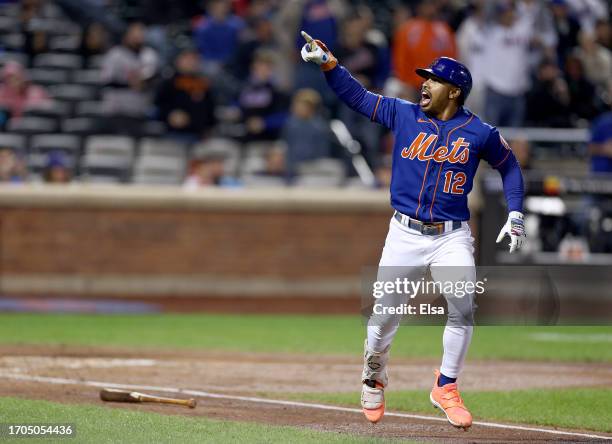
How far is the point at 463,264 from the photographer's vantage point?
711 cm

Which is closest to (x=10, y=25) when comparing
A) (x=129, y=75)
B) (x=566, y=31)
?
(x=129, y=75)

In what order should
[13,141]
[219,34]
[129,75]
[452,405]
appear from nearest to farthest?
[452,405] < [13,141] < [129,75] < [219,34]

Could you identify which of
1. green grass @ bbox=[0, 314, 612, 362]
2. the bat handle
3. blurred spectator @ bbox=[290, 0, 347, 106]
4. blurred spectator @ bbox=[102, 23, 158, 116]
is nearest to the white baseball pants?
A: the bat handle

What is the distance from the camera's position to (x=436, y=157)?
7.29 metres

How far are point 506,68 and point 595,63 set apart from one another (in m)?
1.91

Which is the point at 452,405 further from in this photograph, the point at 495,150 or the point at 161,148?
the point at 161,148

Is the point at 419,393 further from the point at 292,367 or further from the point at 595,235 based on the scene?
the point at 595,235

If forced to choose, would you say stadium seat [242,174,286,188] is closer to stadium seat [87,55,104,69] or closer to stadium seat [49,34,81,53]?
stadium seat [87,55,104,69]

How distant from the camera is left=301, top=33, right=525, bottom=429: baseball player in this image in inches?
284

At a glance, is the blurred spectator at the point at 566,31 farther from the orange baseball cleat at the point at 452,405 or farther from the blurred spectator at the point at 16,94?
the orange baseball cleat at the point at 452,405

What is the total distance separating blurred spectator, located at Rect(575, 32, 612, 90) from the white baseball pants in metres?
10.7

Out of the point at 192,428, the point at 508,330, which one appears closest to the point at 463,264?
the point at 192,428

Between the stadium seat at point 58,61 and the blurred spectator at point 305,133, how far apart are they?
3561 mm

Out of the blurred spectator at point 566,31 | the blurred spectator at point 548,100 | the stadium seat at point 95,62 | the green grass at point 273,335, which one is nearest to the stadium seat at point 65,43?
the stadium seat at point 95,62
